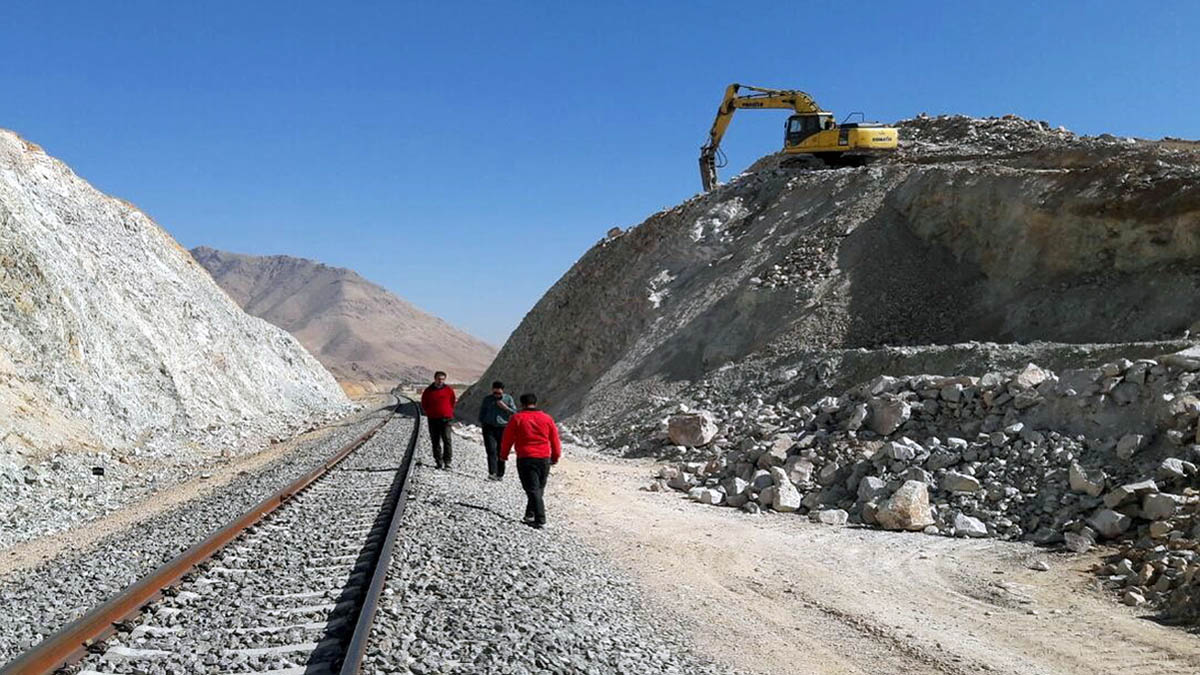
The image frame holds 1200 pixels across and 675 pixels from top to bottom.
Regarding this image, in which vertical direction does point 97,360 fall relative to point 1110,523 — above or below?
above

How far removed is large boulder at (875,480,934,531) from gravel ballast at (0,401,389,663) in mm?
8034

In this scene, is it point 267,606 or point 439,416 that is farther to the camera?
point 439,416

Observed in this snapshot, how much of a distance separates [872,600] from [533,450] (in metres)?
3.96

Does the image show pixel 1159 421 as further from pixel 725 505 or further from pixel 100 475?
pixel 100 475

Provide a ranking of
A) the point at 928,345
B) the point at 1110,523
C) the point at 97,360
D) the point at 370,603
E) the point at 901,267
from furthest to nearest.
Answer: the point at 901,267, the point at 97,360, the point at 928,345, the point at 1110,523, the point at 370,603

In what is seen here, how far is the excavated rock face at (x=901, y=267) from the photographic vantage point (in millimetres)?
18812

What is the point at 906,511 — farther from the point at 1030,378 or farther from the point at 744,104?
the point at 744,104

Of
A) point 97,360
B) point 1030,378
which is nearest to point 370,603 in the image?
point 1030,378

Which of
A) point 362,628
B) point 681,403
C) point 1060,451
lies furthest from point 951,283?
point 362,628

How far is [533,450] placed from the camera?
951 cm

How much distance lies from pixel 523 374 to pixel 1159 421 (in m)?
27.0

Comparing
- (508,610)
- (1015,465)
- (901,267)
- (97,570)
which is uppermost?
(901,267)

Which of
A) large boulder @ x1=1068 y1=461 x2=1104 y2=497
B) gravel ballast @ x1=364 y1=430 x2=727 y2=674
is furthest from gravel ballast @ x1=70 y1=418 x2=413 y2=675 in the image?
large boulder @ x1=1068 y1=461 x2=1104 y2=497

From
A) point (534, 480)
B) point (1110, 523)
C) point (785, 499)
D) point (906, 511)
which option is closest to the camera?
point (1110, 523)
